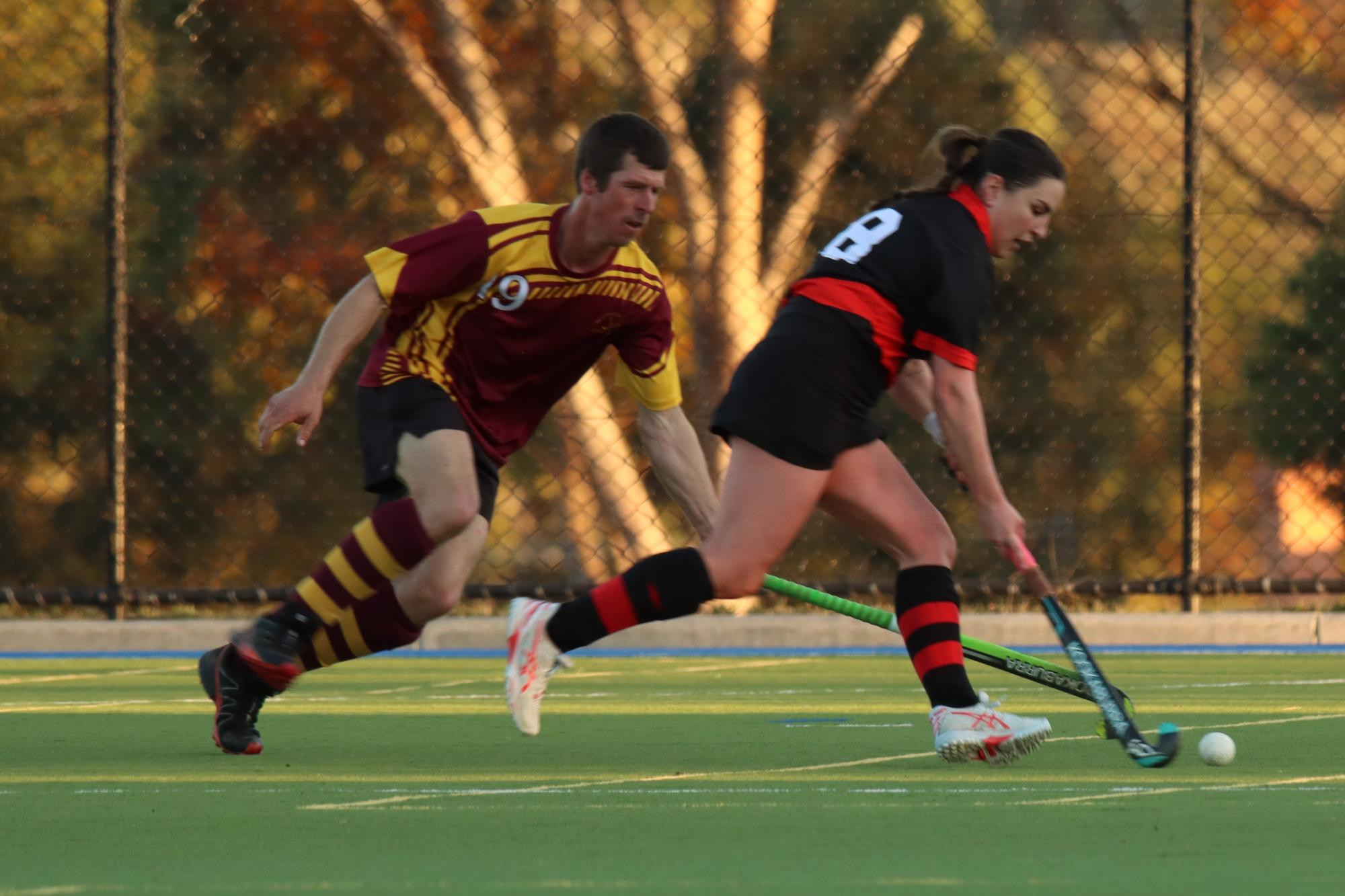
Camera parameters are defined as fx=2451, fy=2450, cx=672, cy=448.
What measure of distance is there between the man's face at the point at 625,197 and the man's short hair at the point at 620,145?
0.04 ft

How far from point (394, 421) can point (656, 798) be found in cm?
172

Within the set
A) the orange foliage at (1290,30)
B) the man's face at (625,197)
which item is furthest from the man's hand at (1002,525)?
the orange foliage at (1290,30)

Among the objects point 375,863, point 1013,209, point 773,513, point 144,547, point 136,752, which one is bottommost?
point 144,547

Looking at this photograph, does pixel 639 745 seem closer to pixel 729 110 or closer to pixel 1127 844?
pixel 1127 844

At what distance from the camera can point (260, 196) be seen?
579 inches

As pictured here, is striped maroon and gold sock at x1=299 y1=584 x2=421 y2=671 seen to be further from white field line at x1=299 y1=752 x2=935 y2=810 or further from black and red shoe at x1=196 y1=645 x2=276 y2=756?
white field line at x1=299 y1=752 x2=935 y2=810

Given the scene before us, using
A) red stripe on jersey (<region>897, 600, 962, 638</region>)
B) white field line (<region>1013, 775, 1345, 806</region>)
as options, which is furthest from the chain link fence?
white field line (<region>1013, 775, 1345, 806</region>)

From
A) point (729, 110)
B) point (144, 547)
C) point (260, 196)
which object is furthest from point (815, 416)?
point (260, 196)

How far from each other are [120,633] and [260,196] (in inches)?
185

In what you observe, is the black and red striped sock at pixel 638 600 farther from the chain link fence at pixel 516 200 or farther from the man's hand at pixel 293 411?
the chain link fence at pixel 516 200

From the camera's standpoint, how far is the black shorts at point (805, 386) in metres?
5.41

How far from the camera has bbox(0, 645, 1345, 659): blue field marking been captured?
10.1m

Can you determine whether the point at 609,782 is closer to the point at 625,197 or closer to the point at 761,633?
the point at 625,197

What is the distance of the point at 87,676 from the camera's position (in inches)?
357
